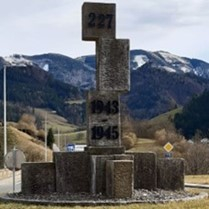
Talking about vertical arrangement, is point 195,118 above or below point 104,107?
above

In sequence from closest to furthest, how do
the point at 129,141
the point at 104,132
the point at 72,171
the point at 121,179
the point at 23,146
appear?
the point at 121,179 → the point at 72,171 → the point at 104,132 → the point at 23,146 → the point at 129,141

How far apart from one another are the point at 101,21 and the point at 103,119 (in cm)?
291

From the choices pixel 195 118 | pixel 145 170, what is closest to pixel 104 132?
pixel 145 170

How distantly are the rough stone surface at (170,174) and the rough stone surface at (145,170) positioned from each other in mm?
287

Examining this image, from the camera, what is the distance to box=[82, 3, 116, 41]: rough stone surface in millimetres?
21734

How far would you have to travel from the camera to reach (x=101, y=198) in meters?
19.6

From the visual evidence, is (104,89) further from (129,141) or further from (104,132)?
(129,141)

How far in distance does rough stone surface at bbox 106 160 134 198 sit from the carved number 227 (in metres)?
4.48

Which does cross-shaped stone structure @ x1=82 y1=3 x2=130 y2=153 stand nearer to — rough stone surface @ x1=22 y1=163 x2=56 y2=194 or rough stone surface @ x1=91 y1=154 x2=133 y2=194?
rough stone surface @ x1=91 y1=154 x2=133 y2=194

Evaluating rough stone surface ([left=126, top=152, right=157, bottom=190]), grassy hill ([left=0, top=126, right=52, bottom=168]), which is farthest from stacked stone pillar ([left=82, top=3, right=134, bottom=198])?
grassy hill ([left=0, top=126, right=52, bottom=168])

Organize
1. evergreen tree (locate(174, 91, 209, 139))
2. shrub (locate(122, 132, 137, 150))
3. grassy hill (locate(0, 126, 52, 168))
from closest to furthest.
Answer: grassy hill (locate(0, 126, 52, 168))
shrub (locate(122, 132, 137, 150))
evergreen tree (locate(174, 91, 209, 139))

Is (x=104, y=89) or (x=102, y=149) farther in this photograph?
(x=104, y=89)

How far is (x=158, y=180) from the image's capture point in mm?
21781

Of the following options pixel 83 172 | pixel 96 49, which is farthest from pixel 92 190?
pixel 96 49
